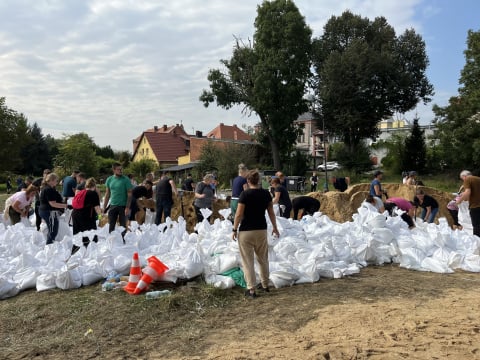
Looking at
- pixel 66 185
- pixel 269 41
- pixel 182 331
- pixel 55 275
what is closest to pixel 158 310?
pixel 182 331

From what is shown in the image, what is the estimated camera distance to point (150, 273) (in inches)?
190

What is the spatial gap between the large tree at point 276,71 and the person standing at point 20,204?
75.9 feet

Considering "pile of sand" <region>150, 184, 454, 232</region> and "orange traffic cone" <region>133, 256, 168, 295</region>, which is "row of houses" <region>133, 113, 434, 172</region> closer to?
"pile of sand" <region>150, 184, 454, 232</region>

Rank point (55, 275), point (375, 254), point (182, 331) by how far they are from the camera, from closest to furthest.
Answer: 1. point (182, 331)
2. point (55, 275)
3. point (375, 254)

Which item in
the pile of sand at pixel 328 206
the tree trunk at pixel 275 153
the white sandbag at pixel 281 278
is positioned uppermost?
the tree trunk at pixel 275 153

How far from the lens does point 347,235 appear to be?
6.42 meters

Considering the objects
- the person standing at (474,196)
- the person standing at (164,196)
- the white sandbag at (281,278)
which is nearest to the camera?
the white sandbag at (281,278)

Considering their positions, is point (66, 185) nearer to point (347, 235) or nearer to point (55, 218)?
point (55, 218)

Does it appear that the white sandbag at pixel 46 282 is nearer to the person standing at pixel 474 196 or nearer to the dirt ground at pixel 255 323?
the dirt ground at pixel 255 323

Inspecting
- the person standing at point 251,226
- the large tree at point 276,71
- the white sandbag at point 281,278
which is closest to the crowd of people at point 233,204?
the person standing at point 251,226

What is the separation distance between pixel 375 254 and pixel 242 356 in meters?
3.75

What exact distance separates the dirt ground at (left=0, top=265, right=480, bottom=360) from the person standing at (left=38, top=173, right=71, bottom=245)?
180cm

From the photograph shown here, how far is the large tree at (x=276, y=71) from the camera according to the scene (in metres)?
30.0

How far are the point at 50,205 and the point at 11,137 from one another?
3580cm
